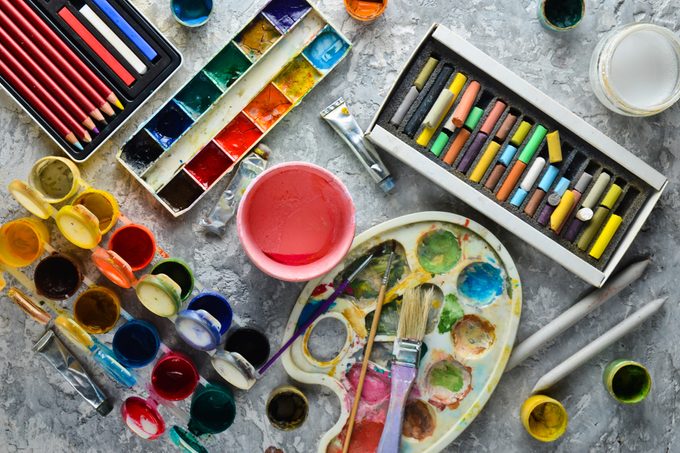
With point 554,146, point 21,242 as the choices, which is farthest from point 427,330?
point 21,242

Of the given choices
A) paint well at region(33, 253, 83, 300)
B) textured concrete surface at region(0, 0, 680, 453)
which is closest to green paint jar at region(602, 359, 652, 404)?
textured concrete surface at region(0, 0, 680, 453)

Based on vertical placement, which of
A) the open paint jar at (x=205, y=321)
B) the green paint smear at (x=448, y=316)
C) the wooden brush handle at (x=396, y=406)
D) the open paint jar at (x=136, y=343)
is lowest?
the open paint jar at (x=136, y=343)

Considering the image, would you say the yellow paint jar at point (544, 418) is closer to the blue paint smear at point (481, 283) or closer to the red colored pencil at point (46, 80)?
the blue paint smear at point (481, 283)

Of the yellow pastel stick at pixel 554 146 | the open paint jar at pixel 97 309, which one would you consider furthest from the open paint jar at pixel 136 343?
the yellow pastel stick at pixel 554 146

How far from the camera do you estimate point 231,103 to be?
1568 millimetres

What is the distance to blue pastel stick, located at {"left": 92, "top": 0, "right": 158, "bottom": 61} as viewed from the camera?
151cm

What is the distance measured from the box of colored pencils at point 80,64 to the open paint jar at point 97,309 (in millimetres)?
286

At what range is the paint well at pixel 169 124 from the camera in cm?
156

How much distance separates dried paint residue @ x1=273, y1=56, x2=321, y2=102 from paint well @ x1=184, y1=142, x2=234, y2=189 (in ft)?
0.64

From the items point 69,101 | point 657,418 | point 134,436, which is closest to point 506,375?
point 657,418

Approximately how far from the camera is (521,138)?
156 cm

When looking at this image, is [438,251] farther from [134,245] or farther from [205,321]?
[134,245]

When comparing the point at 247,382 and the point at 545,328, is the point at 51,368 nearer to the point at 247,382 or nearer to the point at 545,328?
the point at 247,382

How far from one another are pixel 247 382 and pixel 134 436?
12.3 inches
